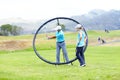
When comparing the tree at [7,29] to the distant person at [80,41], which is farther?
the tree at [7,29]

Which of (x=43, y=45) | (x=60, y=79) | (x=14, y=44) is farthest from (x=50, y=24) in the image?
(x=14, y=44)

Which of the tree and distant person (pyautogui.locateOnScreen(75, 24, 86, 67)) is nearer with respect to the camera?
distant person (pyautogui.locateOnScreen(75, 24, 86, 67))

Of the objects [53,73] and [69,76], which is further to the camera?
[53,73]

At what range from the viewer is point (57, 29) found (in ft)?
70.0

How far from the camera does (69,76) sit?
16719 millimetres

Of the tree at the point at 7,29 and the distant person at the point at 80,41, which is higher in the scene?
the distant person at the point at 80,41

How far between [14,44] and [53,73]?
45.6m

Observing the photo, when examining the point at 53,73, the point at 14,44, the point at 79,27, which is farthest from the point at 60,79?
the point at 14,44

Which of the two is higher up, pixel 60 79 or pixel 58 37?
pixel 58 37

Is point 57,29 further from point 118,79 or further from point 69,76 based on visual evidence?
point 118,79

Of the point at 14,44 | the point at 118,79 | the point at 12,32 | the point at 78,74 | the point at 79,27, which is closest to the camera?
the point at 118,79

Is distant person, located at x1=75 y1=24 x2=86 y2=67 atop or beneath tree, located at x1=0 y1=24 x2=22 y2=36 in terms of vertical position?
atop

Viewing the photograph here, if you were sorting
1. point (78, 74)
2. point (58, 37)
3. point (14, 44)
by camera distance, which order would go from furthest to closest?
point (14, 44), point (58, 37), point (78, 74)

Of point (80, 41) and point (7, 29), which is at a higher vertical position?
point (80, 41)
